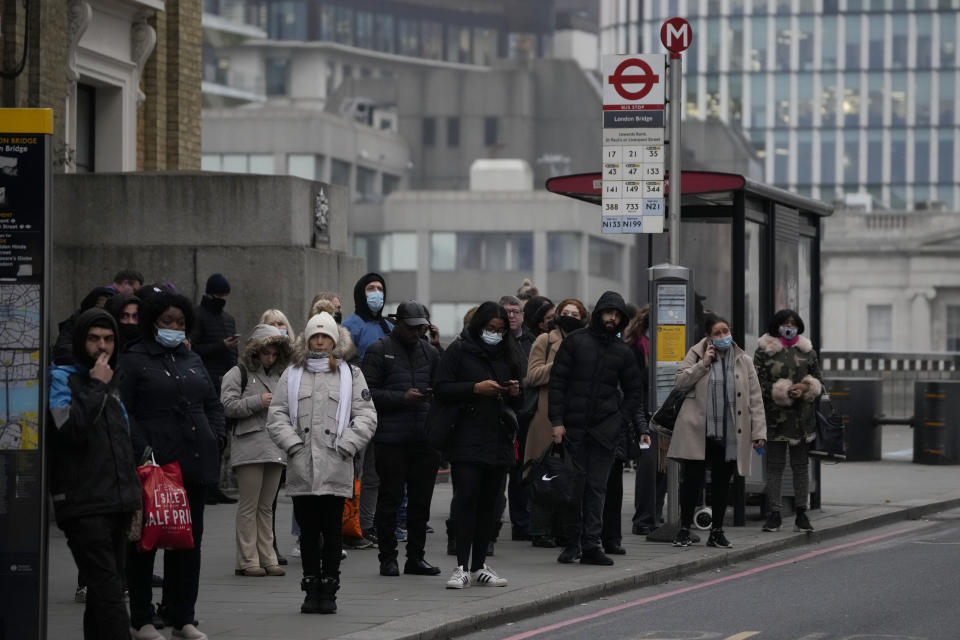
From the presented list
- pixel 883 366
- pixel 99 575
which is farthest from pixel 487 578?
pixel 883 366

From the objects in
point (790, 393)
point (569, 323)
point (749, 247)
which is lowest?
point (790, 393)

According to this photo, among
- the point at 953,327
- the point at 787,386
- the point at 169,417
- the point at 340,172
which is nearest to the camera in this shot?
the point at 169,417

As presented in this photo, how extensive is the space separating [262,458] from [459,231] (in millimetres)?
79306

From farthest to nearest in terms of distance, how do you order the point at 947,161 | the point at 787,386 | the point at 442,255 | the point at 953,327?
the point at 947,161 → the point at 442,255 → the point at 953,327 → the point at 787,386

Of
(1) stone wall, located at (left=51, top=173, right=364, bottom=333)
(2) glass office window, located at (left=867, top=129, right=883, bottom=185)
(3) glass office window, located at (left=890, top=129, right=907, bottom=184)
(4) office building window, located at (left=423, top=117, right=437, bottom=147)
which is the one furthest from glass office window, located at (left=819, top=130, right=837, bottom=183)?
(1) stone wall, located at (left=51, top=173, right=364, bottom=333)

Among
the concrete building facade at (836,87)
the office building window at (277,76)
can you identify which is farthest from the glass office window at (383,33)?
the concrete building facade at (836,87)

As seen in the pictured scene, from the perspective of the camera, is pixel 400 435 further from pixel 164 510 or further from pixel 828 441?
pixel 828 441

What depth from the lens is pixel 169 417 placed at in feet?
29.3

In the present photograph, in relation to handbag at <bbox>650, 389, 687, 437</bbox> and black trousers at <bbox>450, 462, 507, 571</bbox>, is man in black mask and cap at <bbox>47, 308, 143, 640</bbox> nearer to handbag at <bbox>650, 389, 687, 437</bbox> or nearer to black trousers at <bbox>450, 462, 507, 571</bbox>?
black trousers at <bbox>450, 462, 507, 571</bbox>

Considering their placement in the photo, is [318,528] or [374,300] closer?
[318,528]

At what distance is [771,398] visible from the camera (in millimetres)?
14422

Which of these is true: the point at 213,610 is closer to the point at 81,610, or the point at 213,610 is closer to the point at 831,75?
the point at 81,610

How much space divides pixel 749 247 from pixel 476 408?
5.00 meters

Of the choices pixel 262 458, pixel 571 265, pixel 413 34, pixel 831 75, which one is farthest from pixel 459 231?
pixel 262 458
